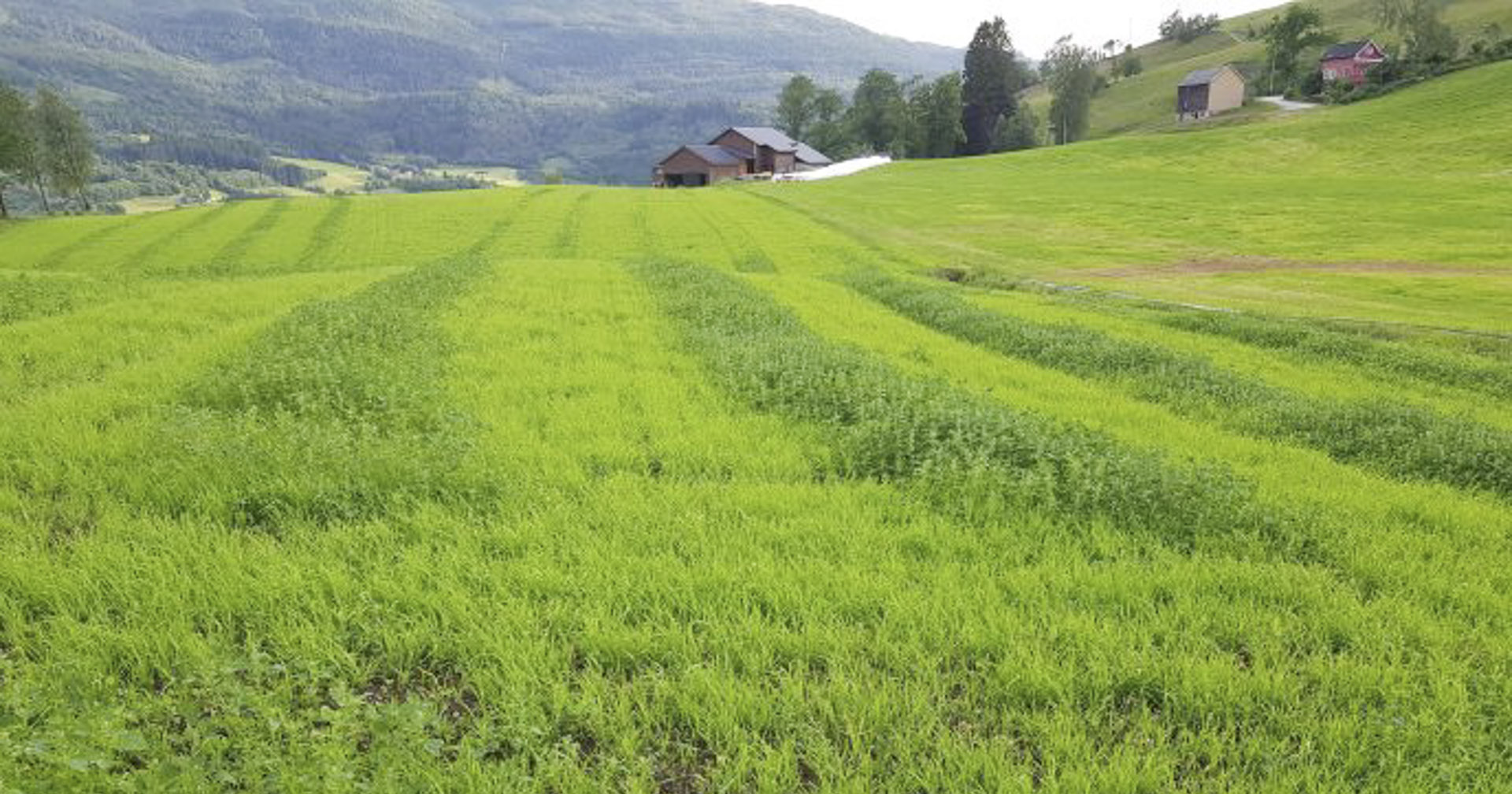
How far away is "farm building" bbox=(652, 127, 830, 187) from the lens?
117m

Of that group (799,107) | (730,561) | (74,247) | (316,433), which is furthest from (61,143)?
(730,561)

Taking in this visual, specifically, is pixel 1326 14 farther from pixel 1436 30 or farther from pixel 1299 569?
pixel 1299 569

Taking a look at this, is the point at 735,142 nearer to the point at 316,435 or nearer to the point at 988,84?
the point at 988,84

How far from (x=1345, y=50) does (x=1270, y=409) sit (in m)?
148

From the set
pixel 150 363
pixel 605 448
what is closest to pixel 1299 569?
pixel 605 448

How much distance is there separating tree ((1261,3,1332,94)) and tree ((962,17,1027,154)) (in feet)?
120

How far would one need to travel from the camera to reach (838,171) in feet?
345

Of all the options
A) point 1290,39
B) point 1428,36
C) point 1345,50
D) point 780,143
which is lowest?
point 780,143

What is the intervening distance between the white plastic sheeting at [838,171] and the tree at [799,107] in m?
38.7

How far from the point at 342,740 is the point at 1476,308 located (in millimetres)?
36518

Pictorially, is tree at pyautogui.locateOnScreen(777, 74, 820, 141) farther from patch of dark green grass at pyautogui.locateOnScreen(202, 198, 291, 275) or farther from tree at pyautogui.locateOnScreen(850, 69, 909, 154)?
patch of dark green grass at pyautogui.locateOnScreen(202, 198, 291, 275)

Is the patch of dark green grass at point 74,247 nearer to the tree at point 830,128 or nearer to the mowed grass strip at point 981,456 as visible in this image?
the mowed grass strip at point 981,456

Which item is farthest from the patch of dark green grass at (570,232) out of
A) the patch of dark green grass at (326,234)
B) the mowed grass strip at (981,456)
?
the mowed grass strip at (981,456)

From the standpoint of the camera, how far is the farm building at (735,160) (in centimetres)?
11662
